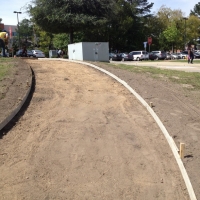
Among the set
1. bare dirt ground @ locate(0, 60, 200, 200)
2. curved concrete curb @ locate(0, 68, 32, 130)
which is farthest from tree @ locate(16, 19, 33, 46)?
curved concrete curb @ locate(0, 68, 32, 130)

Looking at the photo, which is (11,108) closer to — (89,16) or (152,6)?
(89,16)

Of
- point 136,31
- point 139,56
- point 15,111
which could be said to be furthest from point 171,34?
point 15,111

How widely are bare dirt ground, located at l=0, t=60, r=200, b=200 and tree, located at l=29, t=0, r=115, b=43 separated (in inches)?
874

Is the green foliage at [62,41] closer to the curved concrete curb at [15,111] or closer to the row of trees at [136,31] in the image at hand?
the row of trees at [136,31]

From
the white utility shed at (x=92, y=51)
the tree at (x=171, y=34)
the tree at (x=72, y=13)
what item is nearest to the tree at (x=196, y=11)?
the tree at (x=171, y=34)

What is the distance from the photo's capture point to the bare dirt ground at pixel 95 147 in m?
4.61

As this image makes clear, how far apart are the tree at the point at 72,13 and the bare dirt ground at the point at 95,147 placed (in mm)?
22205

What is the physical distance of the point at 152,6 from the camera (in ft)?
241

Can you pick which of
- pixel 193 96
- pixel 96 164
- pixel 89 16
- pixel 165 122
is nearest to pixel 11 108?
pixel 96 164

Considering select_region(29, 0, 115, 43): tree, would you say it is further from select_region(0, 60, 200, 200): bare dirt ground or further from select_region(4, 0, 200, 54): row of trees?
select_region(0, 60, 200, 200): bare dirt ground

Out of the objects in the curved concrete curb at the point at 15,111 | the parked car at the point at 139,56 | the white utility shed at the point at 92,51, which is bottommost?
the curved concrete curb at the point at 15,111

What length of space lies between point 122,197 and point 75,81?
6.31 meters

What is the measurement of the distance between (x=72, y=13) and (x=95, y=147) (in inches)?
1045

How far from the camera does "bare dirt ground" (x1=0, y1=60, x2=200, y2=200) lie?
461 cm
